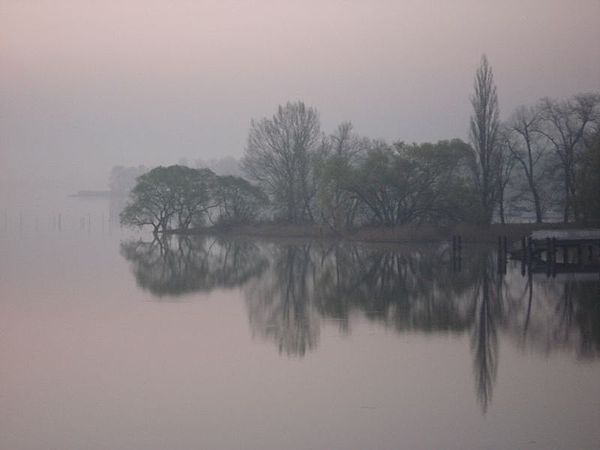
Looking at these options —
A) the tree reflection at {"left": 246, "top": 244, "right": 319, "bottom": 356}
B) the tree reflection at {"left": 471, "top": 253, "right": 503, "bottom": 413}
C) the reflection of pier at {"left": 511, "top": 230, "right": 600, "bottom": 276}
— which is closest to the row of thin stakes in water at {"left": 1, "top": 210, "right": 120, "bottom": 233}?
the tree reflection at {"left": 246, "top": 244, "right": 319, "bottom": 356}

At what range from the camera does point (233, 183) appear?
2112 inches

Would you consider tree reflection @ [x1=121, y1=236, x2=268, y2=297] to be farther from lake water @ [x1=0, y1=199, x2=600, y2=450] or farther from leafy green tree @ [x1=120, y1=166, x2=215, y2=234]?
leafy green tree @ [x1=120, y1=166, x2=215, y2=234]

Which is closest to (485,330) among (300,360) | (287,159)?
(300,360)

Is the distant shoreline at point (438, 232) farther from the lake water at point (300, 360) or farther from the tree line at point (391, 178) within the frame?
the lake water at point (300, 360)

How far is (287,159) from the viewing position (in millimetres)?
54688

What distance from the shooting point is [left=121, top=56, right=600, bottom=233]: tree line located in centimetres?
4344

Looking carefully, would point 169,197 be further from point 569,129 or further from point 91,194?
point 91,194

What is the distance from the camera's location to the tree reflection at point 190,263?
26469 millimetres

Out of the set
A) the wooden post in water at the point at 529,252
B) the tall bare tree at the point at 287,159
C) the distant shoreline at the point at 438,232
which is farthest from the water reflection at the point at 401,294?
the tall bare tree at the point at 287,159

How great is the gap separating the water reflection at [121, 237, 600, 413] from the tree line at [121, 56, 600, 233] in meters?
Answer: 5.12

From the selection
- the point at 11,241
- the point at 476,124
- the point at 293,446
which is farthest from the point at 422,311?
the point at 11,241

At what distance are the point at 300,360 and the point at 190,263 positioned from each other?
19693mm

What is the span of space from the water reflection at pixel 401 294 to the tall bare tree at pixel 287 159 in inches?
565

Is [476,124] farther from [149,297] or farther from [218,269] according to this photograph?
[149,297]
